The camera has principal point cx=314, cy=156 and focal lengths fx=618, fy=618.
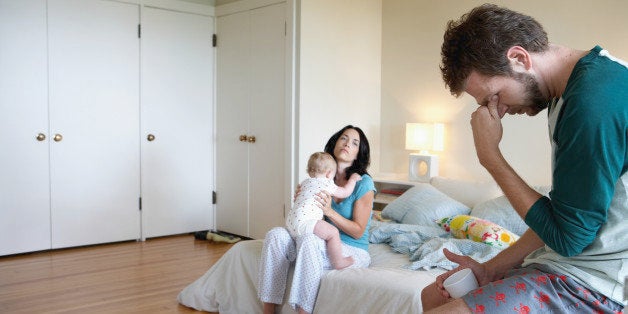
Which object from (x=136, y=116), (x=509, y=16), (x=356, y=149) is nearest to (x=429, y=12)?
(x=356, y=149)

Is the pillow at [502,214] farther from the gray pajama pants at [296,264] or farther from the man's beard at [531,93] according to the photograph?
the man's beard at [531,93]

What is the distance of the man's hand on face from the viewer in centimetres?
130

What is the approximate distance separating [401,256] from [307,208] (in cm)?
57

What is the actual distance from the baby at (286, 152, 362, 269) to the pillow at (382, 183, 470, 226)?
778 mm

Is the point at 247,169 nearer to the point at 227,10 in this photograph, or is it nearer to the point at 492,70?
the point at 227,10

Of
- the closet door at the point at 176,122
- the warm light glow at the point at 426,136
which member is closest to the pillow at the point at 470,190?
the warm light glow at the point at 426,136

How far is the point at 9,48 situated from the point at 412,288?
3356 millimetres

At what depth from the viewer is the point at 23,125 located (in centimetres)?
432

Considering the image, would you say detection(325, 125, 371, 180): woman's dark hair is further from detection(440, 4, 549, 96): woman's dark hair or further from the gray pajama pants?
detection(440, 4, 549, 96): woman's dark hair

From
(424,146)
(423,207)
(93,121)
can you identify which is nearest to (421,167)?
(424,146)

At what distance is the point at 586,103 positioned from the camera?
1094mm

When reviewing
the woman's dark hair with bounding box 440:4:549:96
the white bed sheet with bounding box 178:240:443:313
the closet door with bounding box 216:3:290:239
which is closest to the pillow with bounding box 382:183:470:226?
the white bed sheet with bounding box 178:240:443:313

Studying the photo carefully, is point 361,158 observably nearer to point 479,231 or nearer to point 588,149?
point 479,231

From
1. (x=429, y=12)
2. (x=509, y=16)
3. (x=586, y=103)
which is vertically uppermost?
(x=429, y=12)
